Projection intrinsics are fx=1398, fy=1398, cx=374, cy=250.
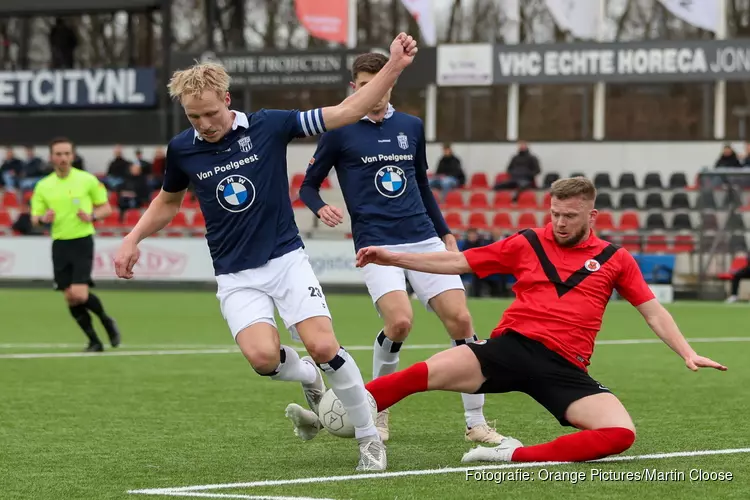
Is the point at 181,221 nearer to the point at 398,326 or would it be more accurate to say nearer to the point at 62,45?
the point at 62,45

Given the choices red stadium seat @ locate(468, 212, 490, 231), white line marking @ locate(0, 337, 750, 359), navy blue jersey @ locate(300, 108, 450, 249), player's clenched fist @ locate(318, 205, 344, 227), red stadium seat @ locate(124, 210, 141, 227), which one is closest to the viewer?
player's clenched fist @ locate(318, 205, 344, 227)

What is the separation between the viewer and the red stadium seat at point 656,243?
84.3 feet

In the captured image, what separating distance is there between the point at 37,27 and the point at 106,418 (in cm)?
2801

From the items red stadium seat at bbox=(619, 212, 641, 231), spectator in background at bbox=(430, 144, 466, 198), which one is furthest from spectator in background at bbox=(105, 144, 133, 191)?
red stadium seat at bbox=(619, 212, 641, 231)

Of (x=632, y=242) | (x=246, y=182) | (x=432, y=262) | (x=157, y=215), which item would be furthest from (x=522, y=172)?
(x=246, y=182)

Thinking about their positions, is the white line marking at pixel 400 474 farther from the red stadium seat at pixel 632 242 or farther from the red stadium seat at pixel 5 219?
the red stadium seat at pixel 5 219

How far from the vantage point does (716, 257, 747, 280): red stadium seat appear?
952 inches

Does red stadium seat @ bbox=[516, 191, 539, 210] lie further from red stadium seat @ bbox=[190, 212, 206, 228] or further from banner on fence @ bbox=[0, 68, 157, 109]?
banner on fence @ bbox=[0, 68, 157, 109]

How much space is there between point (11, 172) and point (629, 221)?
47.9 feet

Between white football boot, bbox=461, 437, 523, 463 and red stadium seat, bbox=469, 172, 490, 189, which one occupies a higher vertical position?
red stadium seat, bbox=469, 172, 490, 189

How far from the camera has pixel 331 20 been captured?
31641 mm

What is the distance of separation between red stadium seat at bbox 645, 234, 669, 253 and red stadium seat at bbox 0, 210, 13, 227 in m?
13.7

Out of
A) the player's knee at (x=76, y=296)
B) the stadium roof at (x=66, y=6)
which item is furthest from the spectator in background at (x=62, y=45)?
the player's knee at (x=76, y=296)

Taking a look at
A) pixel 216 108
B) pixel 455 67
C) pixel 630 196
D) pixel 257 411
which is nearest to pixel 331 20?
pixel 455 67
